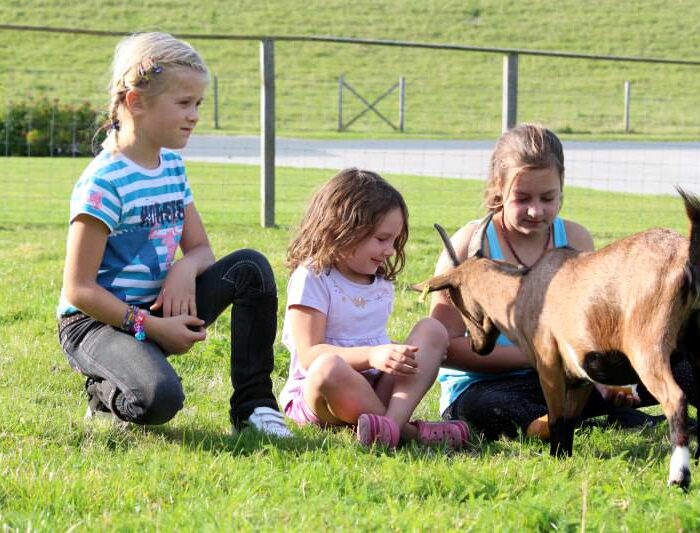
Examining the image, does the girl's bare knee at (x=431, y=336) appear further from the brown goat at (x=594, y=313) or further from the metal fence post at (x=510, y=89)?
the metal fence post at (x=510, y=89)

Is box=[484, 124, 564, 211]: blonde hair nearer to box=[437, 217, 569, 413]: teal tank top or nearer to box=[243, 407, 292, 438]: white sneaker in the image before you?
box=[437, 217, 569, 413]: teal tank top

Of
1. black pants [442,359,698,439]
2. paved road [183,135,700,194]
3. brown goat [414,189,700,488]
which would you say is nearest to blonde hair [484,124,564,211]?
brown goat [414,189,700,488]

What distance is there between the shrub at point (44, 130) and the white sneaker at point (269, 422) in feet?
73.1

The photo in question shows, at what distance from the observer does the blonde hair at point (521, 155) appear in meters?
5.07

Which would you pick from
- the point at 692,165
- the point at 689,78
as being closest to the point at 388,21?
the point at 689,78

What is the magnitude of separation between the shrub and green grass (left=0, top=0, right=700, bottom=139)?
836 cm

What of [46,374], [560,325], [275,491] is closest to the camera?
[275,491]

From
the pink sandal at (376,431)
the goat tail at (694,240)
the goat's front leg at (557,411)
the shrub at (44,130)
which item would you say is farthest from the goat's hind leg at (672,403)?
the shrub at (44,130)

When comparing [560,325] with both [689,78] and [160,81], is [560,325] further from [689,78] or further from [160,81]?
[689,78]

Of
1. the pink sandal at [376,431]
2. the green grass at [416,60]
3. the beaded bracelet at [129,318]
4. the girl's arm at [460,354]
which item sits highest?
the green grass at [416,60]

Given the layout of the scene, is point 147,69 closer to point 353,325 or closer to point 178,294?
point 178,294

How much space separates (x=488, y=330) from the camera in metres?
4.81

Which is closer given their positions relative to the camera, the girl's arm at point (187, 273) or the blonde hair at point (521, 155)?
the girl's arm at point (187, 273)

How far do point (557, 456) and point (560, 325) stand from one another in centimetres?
60
